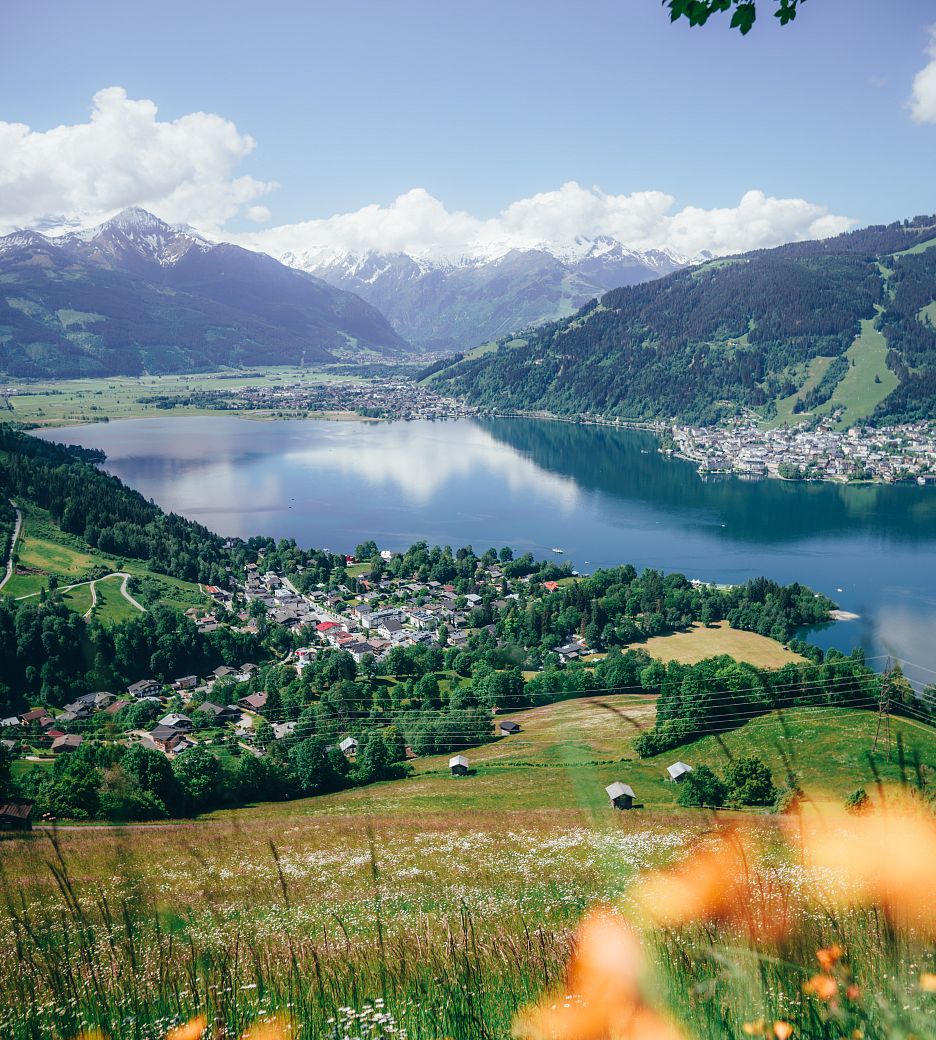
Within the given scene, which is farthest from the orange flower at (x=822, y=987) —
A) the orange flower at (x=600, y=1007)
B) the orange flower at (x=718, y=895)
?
the orange flower at (x=718, y=895)

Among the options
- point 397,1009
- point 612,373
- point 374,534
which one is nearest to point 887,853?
point 397,1009

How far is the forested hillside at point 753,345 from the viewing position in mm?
152750

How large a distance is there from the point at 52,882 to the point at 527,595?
48446 mm

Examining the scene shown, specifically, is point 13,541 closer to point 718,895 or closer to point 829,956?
point 718,895

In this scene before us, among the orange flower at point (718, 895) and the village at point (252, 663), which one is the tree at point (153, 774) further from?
the orange flower at point (718, 895)

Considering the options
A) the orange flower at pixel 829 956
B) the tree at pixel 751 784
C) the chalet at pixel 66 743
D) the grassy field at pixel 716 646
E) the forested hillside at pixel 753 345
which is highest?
the forested hillside at pixel 753 345

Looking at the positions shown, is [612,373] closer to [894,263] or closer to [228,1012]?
[894,263]

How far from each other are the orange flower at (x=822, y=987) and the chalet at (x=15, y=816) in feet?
37.3

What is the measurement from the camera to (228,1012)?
351cm

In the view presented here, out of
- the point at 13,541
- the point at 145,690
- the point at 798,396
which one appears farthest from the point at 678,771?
the point at 798,396

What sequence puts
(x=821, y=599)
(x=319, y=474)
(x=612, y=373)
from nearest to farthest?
1. (x=821, y=599)
2. (x=319, y=474)
3. (x=612, y=373)

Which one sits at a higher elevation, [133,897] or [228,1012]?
[228,1012]

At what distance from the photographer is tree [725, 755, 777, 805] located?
15.4 metres

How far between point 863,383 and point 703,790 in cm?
15268
